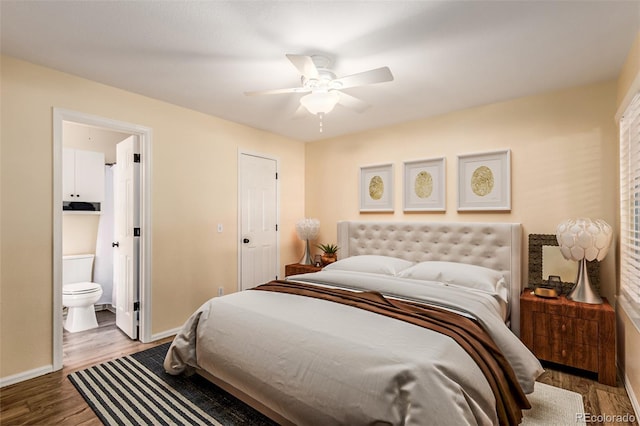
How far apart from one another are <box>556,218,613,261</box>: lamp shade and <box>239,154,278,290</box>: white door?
3273mm

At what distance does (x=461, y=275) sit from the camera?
287 cm

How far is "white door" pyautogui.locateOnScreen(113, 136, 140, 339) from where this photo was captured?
3.24 metres

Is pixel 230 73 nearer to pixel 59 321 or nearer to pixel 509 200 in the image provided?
pixel 59 321

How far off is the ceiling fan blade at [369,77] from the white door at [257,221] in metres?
2.22

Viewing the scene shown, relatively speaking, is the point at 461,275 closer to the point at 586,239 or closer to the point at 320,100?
the point at 586,239

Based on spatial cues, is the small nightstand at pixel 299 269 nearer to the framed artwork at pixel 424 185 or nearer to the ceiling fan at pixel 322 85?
the framed artwork at pixel 424 185

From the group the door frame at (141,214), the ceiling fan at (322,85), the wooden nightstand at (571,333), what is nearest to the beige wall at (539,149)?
the wooden nightstand at (571,333)

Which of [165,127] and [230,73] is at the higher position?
[230,73]

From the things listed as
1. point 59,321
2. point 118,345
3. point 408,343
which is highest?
point 408,343

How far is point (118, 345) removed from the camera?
3.13 metres

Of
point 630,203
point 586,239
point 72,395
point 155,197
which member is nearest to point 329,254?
point 155,197

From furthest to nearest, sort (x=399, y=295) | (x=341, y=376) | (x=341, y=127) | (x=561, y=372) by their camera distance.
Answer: (x=341, y=127) → (x=561, y=372) → (x=399, y=295) → (x=341, y=376)

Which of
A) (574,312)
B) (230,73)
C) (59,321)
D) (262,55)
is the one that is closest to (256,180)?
(230,73)

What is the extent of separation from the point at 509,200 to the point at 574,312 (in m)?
1.14
